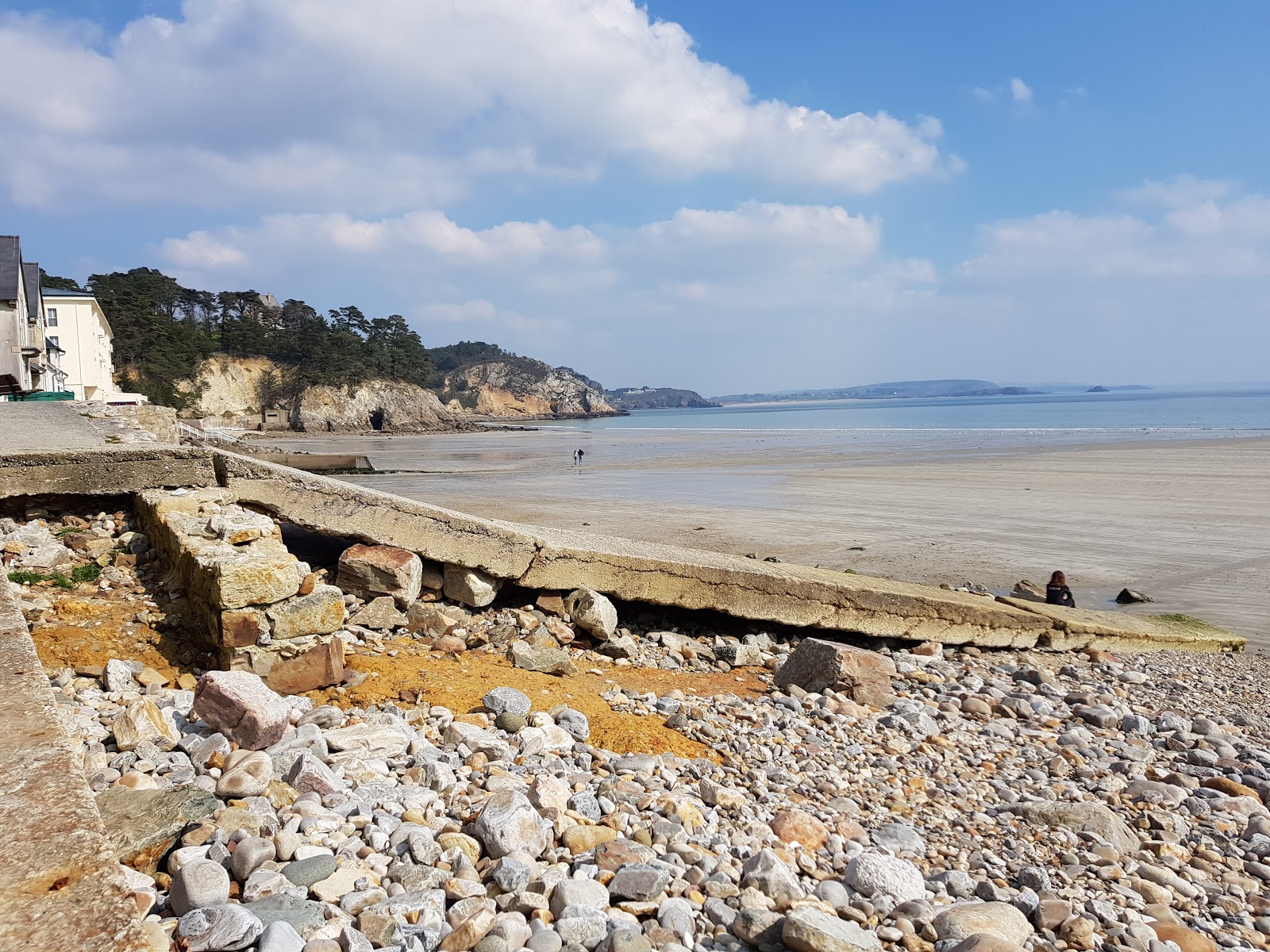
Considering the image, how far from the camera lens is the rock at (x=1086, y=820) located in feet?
11.5

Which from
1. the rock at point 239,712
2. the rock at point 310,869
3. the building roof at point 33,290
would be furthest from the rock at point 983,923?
the building roof at point 33,290

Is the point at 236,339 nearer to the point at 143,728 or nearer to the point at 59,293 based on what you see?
the point at 59,293

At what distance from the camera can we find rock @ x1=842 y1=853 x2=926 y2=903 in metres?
2.88

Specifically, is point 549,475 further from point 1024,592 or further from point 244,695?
point 244,695

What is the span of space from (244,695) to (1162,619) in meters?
8.27

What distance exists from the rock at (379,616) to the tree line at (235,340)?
65.4 m

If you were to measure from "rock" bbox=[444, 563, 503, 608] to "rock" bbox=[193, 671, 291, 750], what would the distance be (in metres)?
2.54

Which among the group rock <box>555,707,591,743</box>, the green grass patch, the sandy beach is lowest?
the sandy beach

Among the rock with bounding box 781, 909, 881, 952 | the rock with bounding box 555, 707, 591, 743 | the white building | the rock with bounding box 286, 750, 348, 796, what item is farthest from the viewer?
the white building

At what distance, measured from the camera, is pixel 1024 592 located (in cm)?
958

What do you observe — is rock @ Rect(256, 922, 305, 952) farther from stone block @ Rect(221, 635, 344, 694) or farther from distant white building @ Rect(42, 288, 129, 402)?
distant white building @ Rect(42, 288, 129, 402)

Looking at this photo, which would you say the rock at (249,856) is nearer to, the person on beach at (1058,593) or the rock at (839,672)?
the rock at (839,672)

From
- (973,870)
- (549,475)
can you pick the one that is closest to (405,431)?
(549,475)

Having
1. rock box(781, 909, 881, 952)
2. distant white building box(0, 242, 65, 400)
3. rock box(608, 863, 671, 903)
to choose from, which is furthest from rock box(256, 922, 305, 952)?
distant white building box(0, 242, 65, 400)
